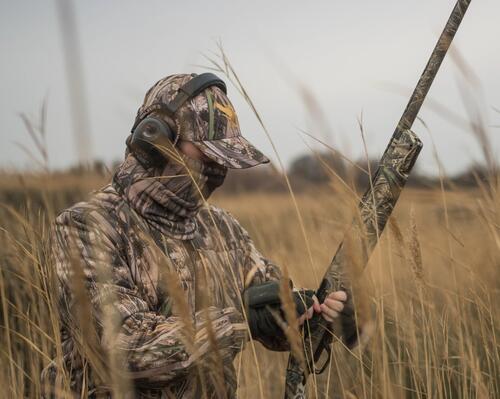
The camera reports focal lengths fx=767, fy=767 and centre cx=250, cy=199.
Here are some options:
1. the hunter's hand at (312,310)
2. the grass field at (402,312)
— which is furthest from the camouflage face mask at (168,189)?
the hunter's hand at (312,310)

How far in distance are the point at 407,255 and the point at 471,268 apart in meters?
0.58

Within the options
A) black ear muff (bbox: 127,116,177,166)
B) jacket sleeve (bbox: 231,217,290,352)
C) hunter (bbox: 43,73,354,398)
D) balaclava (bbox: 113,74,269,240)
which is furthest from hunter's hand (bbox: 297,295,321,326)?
black ear muff (bbox: 127,116,177,166)

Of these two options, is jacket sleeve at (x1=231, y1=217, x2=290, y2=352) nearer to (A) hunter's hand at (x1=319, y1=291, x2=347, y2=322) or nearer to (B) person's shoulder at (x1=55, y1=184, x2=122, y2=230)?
(A) hunter's hand at (x1=319, y1=291, x2=347, y2=322)

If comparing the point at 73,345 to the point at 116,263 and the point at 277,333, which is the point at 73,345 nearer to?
the point at 116,263

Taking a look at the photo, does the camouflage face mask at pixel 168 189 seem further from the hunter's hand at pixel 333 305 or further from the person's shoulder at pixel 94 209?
the hunter's hand at pixel 333 305

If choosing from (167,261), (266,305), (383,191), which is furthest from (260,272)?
(167,261)

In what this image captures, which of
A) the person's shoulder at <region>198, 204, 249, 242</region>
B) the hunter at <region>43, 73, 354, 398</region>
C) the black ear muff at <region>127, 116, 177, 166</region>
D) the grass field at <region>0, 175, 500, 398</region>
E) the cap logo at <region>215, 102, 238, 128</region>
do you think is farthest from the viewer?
the person's shoulder at <region>198, 204, 249, 242</region>

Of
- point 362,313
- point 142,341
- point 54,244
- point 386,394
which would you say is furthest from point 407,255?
point 54,244

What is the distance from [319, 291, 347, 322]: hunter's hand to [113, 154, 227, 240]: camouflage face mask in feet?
1.69

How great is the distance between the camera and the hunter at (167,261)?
210 cm

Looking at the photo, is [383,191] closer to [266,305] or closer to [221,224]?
[266,305]

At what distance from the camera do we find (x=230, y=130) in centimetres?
256

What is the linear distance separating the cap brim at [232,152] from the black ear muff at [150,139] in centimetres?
12

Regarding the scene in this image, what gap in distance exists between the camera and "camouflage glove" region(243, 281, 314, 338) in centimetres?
233
